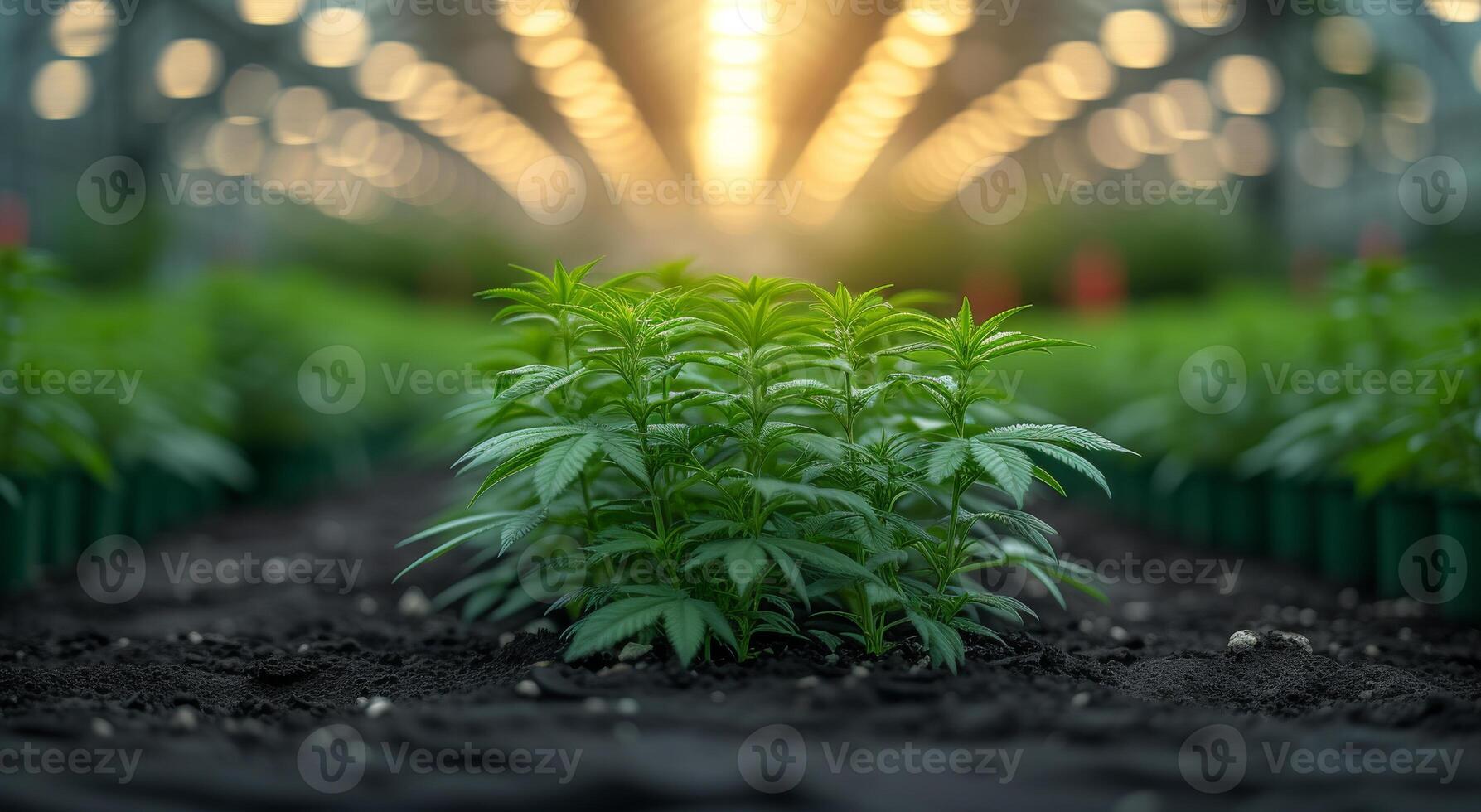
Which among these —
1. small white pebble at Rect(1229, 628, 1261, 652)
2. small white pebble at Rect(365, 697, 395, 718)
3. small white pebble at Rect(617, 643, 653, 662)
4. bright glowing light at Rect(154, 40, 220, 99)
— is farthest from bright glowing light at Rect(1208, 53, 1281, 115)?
small white pebble at Rect(365, 697, 395, 718)

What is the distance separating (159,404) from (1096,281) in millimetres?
7647

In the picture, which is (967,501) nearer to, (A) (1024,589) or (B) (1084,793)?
(B) (1084,793)

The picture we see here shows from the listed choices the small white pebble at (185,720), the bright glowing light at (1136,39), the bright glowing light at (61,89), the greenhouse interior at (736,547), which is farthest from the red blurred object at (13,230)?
the bright glowing light at (1136,39)

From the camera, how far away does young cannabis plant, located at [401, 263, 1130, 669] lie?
1924mm

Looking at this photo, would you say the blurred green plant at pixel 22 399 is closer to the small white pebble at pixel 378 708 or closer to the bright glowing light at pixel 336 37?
the small white pebble at pixel 378 708

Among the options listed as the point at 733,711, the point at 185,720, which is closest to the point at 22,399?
the point at 185,720

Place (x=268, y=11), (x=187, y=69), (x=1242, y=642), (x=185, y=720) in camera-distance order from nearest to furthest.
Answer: (x=185, y=720)
(x=1242, y=642)
(x=187, y=69)
(x=268, y=11)

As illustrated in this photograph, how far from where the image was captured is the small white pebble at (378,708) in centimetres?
199

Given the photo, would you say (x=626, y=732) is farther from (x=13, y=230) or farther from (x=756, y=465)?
(x=13, y=230)

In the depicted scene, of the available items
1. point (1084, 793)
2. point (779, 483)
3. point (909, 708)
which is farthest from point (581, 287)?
point (1084, 793)

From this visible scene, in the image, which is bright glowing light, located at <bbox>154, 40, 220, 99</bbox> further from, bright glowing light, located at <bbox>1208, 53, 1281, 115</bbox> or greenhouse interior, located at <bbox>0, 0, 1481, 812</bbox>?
bright glowing light, located at <bbox>1208, 53, 1281, 115</bbox>

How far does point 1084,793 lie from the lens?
1.49m

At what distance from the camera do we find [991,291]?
10602 millimetres

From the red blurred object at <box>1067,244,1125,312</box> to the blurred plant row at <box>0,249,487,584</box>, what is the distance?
6113 mm
